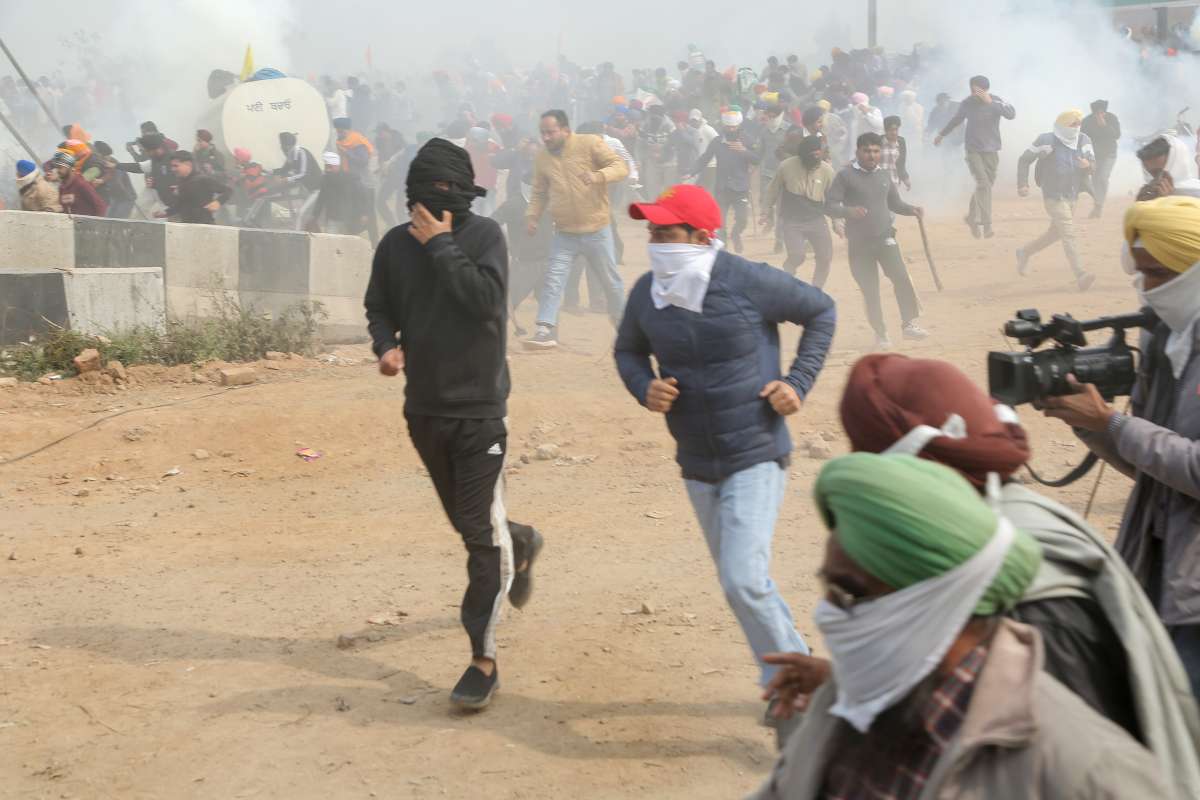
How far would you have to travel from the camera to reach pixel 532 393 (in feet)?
32.2

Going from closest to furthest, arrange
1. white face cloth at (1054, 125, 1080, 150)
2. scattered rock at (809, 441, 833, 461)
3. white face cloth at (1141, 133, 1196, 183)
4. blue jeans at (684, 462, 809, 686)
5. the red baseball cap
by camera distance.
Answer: blue jeans at (684, 462, 809, 686) < the red baseball cap < scattered rock at (809, 441, 833, 461) < white face cloth at (1141, 133, 1196, 183) < white face cloth at (1054, 125, 1080, 150)

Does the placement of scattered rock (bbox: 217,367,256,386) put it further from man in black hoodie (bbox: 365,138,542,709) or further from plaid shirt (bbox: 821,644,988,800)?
plaid shirt (bbox: 821,644,988,800)

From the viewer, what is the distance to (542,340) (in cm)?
1168

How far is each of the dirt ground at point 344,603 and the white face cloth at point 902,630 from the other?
247 centimetres

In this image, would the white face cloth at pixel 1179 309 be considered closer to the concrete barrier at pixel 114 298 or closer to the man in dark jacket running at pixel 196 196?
A: the concrete barrier at pixel 114 298

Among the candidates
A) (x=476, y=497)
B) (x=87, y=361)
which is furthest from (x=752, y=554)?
(x=87, y=361)

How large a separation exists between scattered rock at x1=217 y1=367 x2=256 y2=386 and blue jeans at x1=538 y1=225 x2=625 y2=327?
98.9 inches

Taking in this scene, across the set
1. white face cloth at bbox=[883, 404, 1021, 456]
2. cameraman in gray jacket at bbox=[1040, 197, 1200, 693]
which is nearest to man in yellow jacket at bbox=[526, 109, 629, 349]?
cameraman in gray jacket at bbox=[1040, 197, 1200, 693]

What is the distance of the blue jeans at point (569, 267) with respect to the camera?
1143cm

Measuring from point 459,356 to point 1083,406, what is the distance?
2333 millimetres

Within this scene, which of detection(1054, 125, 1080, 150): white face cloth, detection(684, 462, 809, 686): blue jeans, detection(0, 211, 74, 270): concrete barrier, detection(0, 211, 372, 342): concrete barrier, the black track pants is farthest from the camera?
detection(1054, 125, 1080, 150): white face cloth

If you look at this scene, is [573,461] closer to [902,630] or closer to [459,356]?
[459,356]

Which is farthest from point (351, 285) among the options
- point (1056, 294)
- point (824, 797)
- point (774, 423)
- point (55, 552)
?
point (824, 797)

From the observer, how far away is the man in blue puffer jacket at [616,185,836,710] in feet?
13.7
